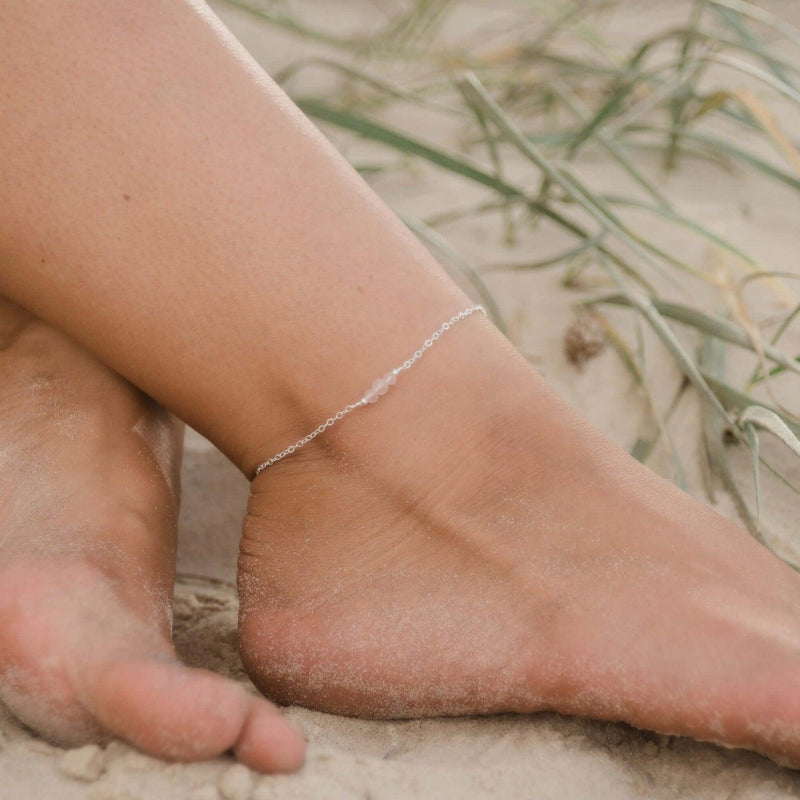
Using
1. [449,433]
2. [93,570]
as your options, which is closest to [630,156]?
[449,433]

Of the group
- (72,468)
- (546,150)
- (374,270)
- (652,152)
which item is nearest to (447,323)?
(374,270)

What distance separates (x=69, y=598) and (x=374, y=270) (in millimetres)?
358

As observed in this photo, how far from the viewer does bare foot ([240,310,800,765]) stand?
2.31ft

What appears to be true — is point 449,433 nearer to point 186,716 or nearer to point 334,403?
point 334,403

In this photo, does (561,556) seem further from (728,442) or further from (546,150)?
(546,150)

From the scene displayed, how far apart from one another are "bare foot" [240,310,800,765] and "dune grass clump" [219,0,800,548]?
153mm

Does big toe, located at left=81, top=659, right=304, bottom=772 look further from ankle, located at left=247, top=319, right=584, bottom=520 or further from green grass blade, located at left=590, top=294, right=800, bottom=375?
green grass blade, located at left=590, top=294, right=800, bottom=375

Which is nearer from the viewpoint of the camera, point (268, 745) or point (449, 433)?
point (268, 745)

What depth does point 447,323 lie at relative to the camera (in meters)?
0.84

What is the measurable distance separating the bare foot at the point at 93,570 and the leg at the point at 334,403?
0.08 m

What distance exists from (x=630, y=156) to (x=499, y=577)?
1218mm

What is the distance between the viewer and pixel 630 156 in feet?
5.85

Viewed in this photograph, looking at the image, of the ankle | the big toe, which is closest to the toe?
the big toe

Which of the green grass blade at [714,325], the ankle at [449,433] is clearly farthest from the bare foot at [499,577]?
the green grass blade at [714,325]
